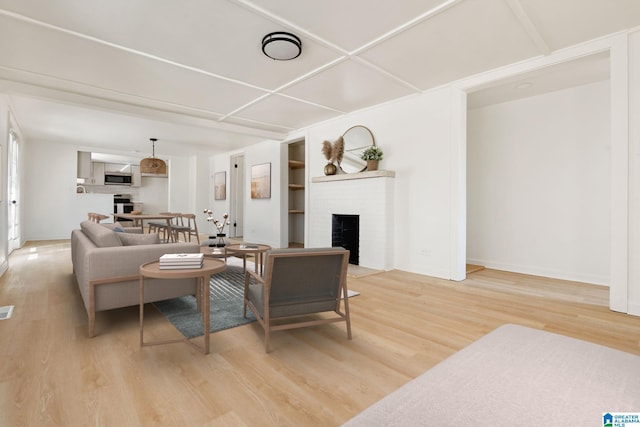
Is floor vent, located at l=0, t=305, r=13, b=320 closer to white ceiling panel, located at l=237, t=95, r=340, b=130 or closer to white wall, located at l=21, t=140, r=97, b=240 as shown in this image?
white ceiling panel, located at l=237, t=95, r=340, b=130

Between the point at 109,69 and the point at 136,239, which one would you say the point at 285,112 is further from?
the point at 136,239

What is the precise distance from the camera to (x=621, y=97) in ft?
9.62

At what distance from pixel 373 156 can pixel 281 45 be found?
2.45 m

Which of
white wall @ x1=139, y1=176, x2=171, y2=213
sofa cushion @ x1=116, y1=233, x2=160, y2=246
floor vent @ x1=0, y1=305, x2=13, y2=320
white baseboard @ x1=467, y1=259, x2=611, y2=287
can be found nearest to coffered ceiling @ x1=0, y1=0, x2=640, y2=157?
sofa cushion @ x1=116, y1=233, x2=160, y2=246

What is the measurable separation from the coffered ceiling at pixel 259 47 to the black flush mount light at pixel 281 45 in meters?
0.08

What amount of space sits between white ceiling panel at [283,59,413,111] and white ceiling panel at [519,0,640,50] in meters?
1.64

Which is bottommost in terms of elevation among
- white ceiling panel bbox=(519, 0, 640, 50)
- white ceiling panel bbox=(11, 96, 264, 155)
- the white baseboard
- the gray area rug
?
the gray area rug

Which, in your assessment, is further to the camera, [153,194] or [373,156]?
[153,194]

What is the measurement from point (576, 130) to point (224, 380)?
5.12 meters

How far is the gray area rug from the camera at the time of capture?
2.53 metres

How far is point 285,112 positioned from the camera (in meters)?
5.44

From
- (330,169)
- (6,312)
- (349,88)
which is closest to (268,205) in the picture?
(330,169)

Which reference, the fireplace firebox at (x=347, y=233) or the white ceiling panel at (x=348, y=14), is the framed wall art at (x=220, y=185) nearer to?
the fireplace firebox at (x=347, y=233)

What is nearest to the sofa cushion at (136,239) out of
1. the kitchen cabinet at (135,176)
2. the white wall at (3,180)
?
the white wall at (3,180)
